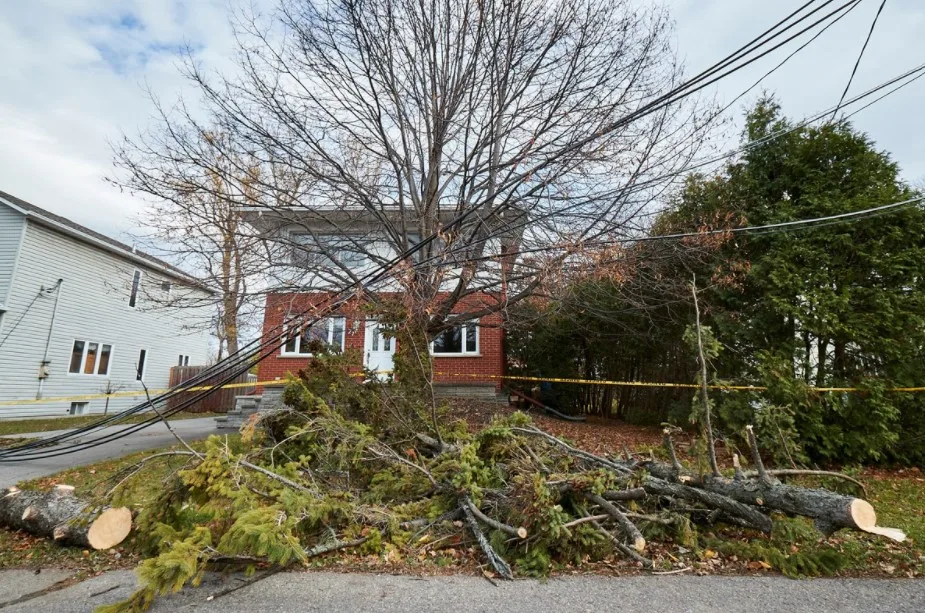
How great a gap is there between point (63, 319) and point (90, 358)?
1.87 m

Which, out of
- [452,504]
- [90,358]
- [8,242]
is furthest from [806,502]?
[90,358]

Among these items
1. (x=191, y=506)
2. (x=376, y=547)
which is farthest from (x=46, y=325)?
(x=376, y=547)

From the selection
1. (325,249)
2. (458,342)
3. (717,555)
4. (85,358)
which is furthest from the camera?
(85,358)

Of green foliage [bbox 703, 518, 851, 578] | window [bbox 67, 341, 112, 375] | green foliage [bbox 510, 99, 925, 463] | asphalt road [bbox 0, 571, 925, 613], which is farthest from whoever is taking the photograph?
window [bbox 67, 341, 112, 375]

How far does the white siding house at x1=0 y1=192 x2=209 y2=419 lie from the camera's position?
14.6 m

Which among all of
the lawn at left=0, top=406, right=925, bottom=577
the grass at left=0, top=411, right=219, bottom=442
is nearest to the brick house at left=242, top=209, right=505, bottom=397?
the grass at left=0, top=411, right=219, bottom=442

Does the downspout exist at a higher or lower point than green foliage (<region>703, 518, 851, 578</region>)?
higher

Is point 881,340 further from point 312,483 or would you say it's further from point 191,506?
point 191,506

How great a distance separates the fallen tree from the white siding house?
968 cm

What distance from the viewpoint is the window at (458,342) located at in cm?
1374

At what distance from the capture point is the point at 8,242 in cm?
1490

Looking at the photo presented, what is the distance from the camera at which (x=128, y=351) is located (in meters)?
19.2

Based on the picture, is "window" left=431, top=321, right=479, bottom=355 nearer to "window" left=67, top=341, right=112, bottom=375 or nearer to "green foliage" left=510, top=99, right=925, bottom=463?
"green foliage" left=510, top=99, right=925, bottom=463

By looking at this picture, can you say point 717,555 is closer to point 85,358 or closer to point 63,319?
point 63,319
